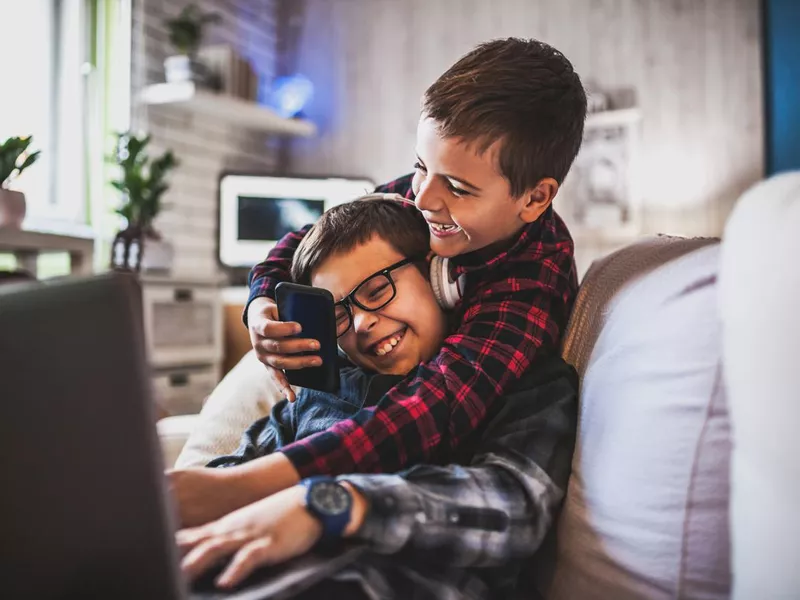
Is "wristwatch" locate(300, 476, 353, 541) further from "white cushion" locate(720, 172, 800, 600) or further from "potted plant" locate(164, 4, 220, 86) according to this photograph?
"potted plant" locate(164, 4, 220, 86)

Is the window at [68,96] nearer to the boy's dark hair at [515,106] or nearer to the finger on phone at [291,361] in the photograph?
the finger on phone at [291,361]

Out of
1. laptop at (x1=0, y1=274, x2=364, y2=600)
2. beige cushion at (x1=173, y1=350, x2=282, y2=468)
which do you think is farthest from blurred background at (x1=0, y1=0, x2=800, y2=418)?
laptop at (x1=0, y1=274, x2=364, y2=600)

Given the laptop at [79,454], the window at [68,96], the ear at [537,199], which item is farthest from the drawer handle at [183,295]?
the laptop at [79,454]

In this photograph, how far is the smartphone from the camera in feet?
2.99

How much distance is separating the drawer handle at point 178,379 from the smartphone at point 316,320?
2017 mm

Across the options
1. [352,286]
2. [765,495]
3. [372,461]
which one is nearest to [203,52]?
[352,286]

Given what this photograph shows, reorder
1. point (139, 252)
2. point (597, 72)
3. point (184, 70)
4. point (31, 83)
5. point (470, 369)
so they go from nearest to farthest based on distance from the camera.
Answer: point (470, 369)
point (139, 252)
point (31, 83)
point (184, 70)
point (597, 72)

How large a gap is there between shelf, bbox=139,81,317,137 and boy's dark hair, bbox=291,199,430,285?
96.2 inches

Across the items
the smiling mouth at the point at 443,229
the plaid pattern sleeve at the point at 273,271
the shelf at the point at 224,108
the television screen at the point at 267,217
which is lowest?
the plaid pattern sleeve at the point at 273,271

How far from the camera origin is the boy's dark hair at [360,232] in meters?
1.00

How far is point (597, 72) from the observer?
3.54 meters

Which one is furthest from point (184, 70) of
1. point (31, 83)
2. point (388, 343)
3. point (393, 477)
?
point (393, 477)

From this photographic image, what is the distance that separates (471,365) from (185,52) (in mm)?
3027

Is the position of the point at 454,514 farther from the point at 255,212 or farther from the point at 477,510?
the point at 255,212
